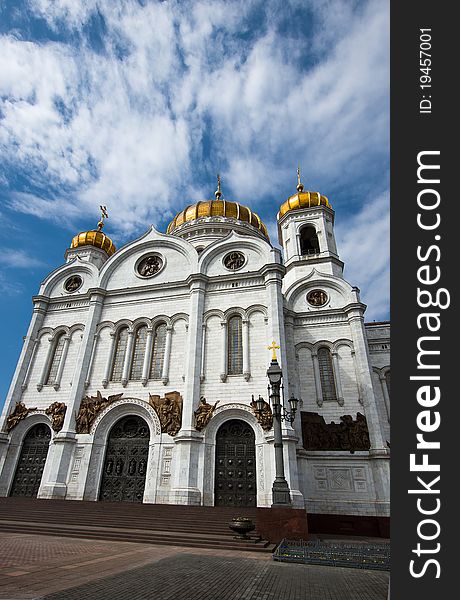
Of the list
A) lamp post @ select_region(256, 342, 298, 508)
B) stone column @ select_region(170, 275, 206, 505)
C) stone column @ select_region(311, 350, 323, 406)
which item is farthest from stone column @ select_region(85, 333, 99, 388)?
stone column @ select_region(311, 350, 323, 406)

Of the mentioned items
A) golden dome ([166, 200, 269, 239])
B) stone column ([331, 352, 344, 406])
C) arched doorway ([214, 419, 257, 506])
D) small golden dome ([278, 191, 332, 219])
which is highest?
golden dome ([166, 200, 269, 239])

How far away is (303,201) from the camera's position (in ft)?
93.1

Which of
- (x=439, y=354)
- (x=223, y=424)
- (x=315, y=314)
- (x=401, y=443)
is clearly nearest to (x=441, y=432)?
(x=401, y=443)

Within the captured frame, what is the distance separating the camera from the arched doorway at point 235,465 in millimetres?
15062

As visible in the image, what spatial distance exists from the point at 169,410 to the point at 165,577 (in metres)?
11.0

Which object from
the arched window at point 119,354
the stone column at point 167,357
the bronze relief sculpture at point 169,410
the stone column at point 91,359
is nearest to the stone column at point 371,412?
the bronze relief sculpture at point 169,410

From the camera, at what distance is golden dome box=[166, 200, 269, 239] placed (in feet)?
104

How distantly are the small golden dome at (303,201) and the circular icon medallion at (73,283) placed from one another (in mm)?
16704

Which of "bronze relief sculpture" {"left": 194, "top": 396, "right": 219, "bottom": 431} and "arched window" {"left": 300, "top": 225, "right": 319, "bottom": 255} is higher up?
"arched window" {"left": 300, "top": 225, "right": 319, "bottom": 255}

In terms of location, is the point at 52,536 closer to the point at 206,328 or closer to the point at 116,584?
the point at 116,584

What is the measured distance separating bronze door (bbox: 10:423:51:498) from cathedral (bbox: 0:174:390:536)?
0.06m

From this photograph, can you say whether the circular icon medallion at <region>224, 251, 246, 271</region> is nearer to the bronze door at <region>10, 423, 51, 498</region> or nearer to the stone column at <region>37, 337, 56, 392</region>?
the stone column at <region>37, 337, 56, 392</region>

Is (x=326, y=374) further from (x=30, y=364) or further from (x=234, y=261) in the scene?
(x=30, y=364)

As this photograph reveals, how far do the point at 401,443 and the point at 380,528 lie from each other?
51.3ft
